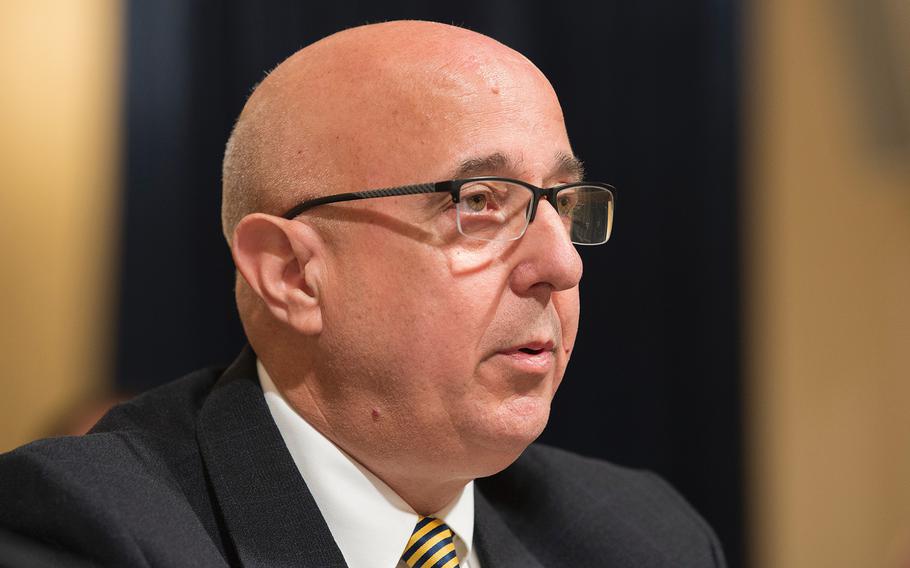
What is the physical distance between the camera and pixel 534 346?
4.20ft

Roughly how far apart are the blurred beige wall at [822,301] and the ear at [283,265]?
2.17 metres

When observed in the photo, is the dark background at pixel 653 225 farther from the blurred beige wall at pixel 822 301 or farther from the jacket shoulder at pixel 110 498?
the jacket shoulder at pixel 110 498

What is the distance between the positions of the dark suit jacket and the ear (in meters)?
0.13

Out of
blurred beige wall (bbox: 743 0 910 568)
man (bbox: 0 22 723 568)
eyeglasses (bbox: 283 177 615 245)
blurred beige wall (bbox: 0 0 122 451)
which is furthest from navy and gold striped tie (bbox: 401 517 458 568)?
blurred beige wall (bbox: 743 0 910 568)

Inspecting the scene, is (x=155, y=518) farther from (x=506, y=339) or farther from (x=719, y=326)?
(x=719, y=326)

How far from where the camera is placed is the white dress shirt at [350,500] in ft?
4.19

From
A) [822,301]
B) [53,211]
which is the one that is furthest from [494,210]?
[822,301]

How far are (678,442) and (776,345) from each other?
1.45ft

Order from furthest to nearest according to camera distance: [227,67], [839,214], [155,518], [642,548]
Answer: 1. [839,214]
2. [227,67]
3. [642,548]
4. [155,518]

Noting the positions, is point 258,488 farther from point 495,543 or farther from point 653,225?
point 653,225

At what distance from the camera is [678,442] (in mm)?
3148

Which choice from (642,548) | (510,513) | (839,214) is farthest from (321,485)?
(839,214)

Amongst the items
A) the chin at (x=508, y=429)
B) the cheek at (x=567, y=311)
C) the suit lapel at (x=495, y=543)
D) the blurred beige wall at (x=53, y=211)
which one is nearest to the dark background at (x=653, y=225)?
the blurred beige wall at (x=53, y=211)

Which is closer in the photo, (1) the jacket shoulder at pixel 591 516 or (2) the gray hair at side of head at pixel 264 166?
(2) the gray hair at side of head at pixel 264 166
